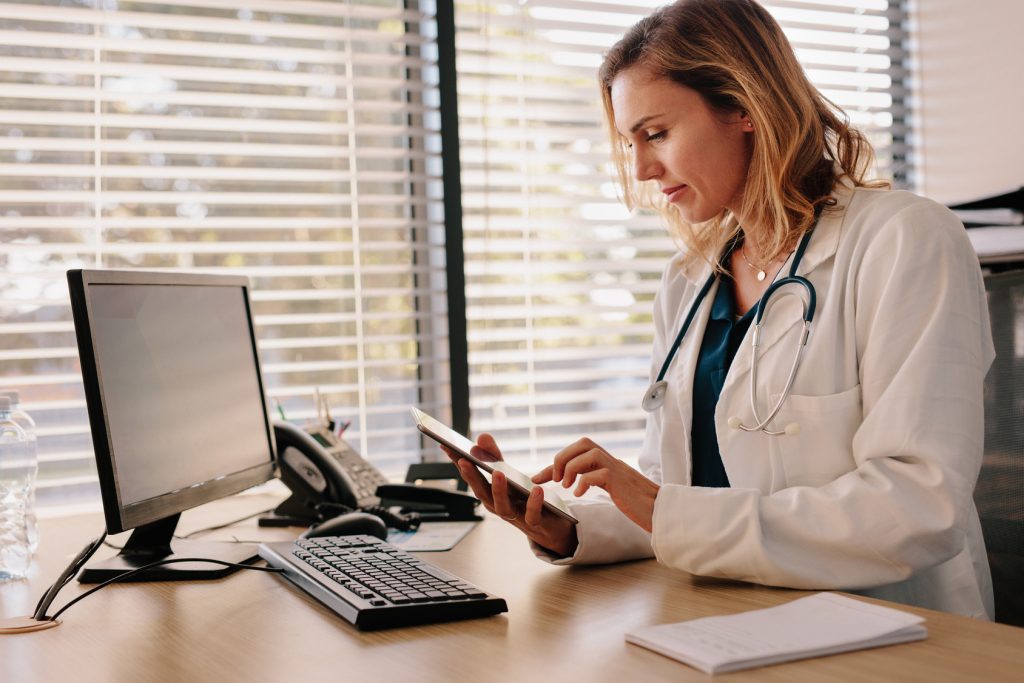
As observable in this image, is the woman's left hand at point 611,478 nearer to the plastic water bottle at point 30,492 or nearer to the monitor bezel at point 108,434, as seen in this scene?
the monitor bezel at point 108,434

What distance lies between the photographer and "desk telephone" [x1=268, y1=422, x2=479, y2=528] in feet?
6.15

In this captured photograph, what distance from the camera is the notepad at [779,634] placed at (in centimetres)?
93

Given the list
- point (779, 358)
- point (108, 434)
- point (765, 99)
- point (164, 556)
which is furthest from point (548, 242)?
point (108, 434)

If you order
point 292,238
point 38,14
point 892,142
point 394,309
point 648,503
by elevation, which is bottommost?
point 648,503

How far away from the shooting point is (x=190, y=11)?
92.4 inches

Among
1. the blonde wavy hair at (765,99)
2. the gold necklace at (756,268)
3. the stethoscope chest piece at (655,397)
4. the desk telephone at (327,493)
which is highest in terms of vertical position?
the blonde wavy hair at (765,99)

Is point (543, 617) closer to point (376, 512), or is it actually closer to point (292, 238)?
point (376, 512)

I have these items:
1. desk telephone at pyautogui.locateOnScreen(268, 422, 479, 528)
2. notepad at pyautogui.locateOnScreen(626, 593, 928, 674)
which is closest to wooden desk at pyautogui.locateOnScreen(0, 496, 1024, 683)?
notepad at pyautogui.locateOnScreen(626, 593, 928, 674)

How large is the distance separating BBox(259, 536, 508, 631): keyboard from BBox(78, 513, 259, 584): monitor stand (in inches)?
3.4

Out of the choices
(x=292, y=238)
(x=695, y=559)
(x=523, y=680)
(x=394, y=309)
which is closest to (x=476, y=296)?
A: (x=394, y=309)

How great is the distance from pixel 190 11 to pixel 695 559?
1843mm

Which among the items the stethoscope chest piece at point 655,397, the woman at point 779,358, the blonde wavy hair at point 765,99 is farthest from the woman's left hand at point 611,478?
the blonde wavy hair at point 765,99

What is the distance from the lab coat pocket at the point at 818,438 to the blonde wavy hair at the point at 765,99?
30 centimetres

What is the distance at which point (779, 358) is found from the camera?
58.6 inches
